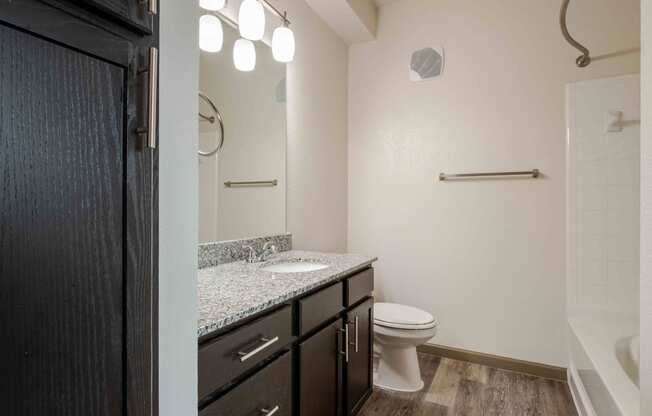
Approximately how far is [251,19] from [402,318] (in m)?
1.81

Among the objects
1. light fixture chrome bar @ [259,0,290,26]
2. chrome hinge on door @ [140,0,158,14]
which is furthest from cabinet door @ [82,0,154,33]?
light fixture chrome bar @ [259,0,290,26]

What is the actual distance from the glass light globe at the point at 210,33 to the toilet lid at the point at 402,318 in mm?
1688

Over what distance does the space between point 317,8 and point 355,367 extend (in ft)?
7.24

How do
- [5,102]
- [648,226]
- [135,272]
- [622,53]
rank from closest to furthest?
[5,102] < [135,272] < [648,226] < [622,53]

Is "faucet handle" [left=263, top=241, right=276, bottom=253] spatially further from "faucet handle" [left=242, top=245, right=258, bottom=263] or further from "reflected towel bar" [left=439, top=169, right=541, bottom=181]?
"reflected towel bar" [left=439, top=169, right=541, bottom=181]

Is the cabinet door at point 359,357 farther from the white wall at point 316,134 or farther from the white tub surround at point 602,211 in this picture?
the white tub surround at point 602,211

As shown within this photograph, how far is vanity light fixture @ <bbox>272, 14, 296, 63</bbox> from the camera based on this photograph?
6.20 ft

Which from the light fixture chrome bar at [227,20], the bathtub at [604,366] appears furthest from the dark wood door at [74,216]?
the bathtub at [604,366]

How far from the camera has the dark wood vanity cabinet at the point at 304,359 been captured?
2.88 feet

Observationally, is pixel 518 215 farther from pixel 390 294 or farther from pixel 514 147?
pixel 390 294

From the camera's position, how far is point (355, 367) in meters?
1.69

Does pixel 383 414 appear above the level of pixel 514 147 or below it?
below

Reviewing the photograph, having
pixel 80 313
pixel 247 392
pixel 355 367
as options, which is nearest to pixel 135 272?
pixel 80 313

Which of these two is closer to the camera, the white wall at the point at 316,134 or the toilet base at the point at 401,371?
the toilet base at the point at 401,371
